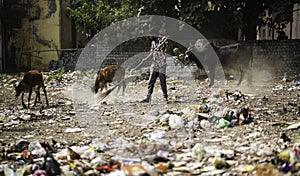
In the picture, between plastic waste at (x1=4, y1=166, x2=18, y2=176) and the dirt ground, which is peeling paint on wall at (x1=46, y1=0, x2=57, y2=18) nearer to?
the dirt ground

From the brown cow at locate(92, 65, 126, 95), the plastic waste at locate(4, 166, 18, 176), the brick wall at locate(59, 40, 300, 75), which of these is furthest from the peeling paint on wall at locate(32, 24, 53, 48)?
the plastic waste at locate(4, 166, 18, 176)

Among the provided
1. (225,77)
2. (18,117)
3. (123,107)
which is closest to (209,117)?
(123,107)

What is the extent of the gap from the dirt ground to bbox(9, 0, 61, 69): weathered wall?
7.36m

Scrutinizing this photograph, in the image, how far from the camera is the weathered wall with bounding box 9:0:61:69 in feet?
58.9

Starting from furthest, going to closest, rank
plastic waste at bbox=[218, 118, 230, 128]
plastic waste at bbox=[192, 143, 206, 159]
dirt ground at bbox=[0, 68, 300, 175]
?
plastic waste at bbox=[218, 118, 230, 128], dirt ground at bbox=[0, 68, 300, 175], plastic waste at bbox=[192, 143, 206, 159]

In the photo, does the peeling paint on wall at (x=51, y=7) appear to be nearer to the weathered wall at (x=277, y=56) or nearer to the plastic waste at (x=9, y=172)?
the weathered wall at (x=277, y=56)

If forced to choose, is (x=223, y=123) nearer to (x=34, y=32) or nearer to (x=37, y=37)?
(x=37, y=37)

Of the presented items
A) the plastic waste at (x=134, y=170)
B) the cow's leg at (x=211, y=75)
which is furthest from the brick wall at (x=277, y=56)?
the plastic waste at (x=134, y=170)

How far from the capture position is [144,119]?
6.55 metres

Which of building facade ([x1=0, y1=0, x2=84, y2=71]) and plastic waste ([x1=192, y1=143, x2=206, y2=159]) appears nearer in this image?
plastic waste ([x1=192, y1=143, x2=206, y2=159])

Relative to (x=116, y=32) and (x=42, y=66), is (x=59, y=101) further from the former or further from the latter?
(x=42, y=66)

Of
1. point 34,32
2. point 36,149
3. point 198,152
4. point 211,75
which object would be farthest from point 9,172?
point 34,32

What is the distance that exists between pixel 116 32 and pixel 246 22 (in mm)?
4867

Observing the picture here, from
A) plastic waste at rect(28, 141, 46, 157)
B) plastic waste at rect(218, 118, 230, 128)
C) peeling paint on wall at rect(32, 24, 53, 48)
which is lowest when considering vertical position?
plastic waste at rect(28, 141, 46, 157)
